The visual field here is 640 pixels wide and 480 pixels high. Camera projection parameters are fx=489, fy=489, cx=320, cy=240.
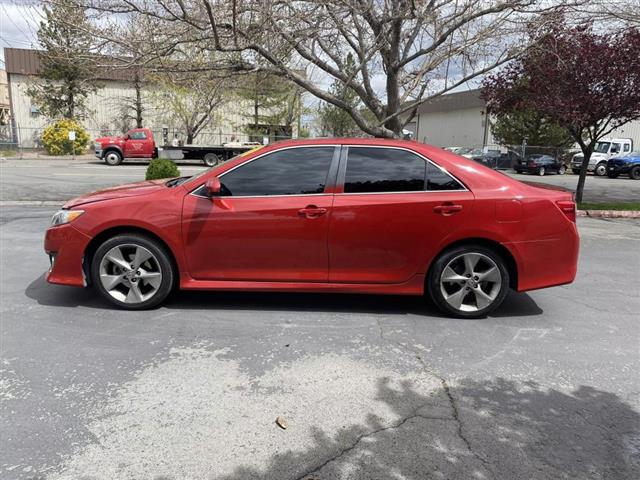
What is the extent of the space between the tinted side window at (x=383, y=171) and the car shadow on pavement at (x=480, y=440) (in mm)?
1868

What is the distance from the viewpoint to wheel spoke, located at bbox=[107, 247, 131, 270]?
4504 mm

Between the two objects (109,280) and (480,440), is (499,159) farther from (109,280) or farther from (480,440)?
(480,440)

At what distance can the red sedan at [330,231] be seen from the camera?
4414 mm

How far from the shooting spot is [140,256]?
14.8 feet

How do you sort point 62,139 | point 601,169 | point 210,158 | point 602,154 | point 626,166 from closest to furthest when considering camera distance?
point 626,166 → point 210,158 → point 601,169 → point 602,154 → point 62,139

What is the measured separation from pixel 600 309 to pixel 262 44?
702 centimetres

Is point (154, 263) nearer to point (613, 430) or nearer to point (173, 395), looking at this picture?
point (173, 395)

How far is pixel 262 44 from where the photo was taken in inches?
352

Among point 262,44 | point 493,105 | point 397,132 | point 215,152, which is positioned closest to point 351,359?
point 262,44

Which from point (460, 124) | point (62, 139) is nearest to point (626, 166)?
point (460, 124)

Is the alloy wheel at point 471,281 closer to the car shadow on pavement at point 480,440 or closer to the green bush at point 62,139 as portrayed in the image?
the car shadow on pavement at point 480,440

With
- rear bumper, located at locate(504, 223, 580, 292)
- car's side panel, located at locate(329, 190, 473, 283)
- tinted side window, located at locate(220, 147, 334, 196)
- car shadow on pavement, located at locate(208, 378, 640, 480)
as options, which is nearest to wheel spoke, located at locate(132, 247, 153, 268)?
tinted side window, located at locate(220, 147, 334, 196)

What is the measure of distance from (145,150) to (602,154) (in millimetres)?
27111

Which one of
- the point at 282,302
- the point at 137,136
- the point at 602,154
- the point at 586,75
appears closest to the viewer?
the point at 282,302
